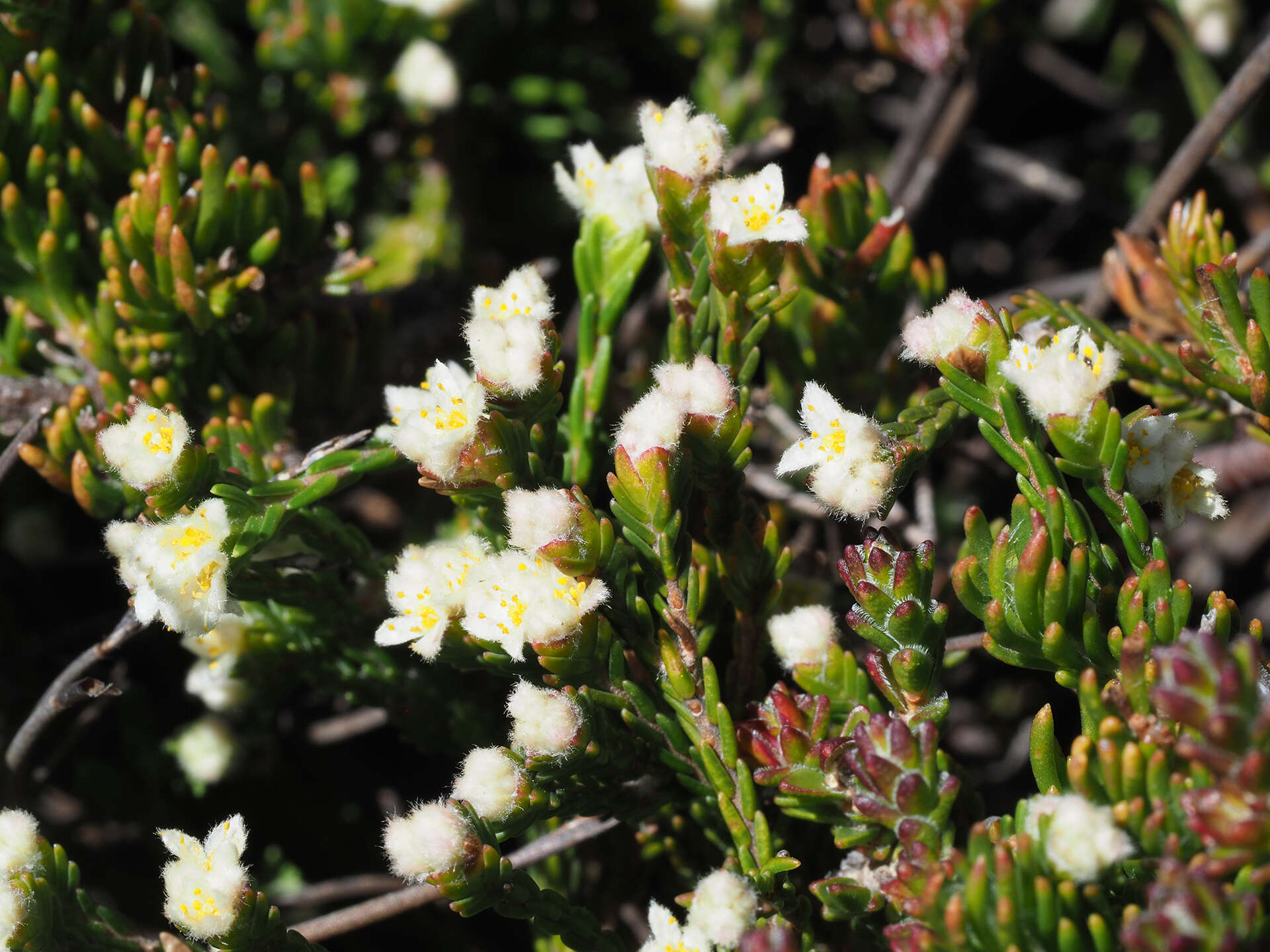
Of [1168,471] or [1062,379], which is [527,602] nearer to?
[1062,379]

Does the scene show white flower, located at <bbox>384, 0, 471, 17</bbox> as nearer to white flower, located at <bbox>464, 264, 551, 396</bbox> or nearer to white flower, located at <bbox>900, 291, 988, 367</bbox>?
white flower, located at <bbox>464, 264, 551, 396</bbox>

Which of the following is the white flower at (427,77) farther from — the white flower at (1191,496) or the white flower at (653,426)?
the white flower at (1191,496)

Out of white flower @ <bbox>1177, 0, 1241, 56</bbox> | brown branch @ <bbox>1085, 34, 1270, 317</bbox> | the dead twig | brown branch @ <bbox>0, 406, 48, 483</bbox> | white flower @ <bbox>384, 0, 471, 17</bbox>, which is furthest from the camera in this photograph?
white flower @ <bbox>1177, 0, 1241, 56</bbox>

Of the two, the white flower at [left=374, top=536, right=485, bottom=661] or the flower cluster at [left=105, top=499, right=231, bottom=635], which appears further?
the white flower at [left=374, top=536, right=485, bottom=661]

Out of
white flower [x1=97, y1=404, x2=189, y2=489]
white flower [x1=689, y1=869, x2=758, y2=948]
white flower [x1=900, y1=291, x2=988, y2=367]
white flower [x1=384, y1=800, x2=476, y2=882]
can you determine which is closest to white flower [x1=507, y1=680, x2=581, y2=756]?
white flower [x1=384, y1=800, x2=476, y2=882]

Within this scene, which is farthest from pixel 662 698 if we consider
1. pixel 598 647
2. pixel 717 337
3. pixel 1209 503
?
pixel 1209 503

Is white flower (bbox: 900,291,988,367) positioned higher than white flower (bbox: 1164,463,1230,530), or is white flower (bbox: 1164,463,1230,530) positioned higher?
white flower (bbox: 900,291,988,367)

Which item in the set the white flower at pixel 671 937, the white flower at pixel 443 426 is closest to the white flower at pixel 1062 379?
the white flower at pixel 443 426
